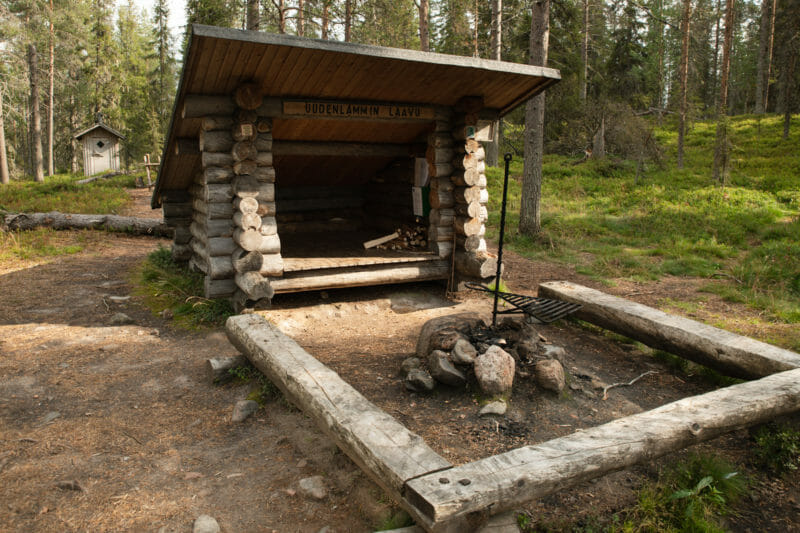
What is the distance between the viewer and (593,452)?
9.64 ft

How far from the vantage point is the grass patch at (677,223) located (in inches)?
350

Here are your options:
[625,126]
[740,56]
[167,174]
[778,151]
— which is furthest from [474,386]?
[740,56]

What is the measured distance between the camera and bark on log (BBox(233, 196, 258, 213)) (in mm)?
6527

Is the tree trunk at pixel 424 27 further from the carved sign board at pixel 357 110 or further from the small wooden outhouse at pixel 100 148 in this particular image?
the small wooden outhouse at pixel 100 148

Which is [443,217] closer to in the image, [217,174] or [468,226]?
[468,226]

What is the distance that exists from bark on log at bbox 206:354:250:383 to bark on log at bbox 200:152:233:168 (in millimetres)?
2704

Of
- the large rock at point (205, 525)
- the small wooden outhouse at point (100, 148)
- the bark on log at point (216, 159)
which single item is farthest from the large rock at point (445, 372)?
the small wooden outhouse at point (100, 148)

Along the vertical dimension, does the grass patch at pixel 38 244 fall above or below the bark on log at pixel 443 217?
below

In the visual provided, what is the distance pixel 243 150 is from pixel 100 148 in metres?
28.3

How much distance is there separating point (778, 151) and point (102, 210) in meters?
24.3

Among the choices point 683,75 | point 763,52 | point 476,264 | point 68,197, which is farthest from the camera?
point 763,52

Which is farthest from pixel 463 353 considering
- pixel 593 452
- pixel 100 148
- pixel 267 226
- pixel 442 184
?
pixel 100 148

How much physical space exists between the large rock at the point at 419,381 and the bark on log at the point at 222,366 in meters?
1.66

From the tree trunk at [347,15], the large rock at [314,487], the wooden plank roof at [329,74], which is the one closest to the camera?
the large rock at [314,487]
